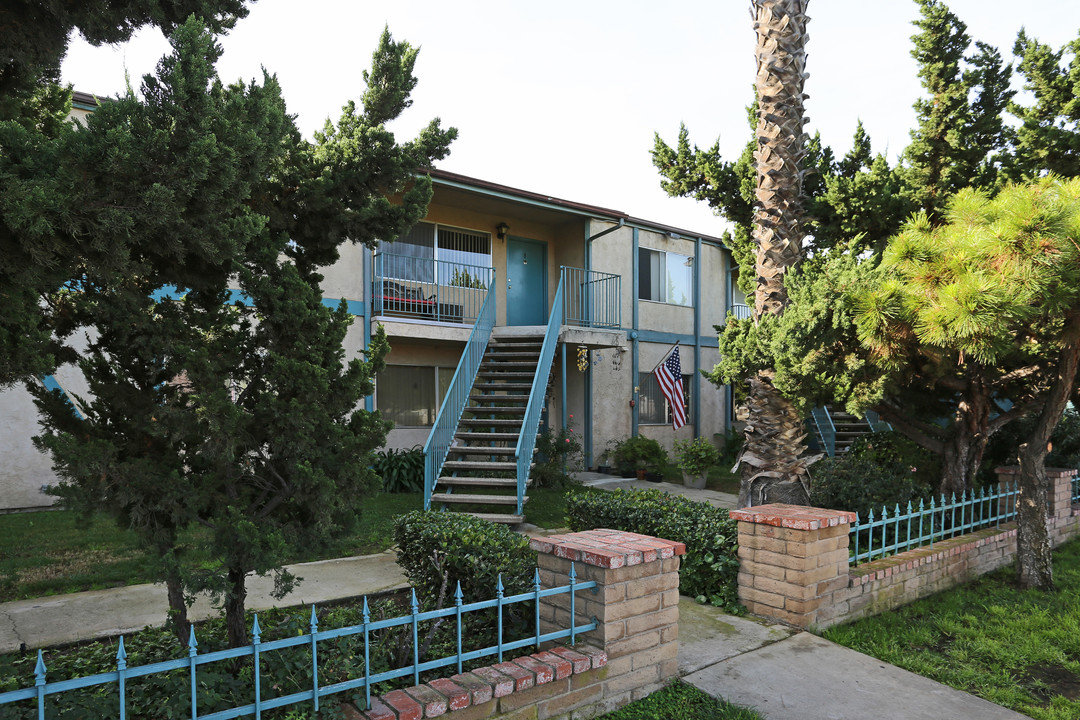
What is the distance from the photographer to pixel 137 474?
9.44 ft

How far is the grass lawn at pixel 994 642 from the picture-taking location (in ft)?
12.0

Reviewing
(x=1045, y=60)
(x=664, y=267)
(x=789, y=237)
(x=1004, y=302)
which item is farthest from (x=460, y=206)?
(x=1004, y=302)

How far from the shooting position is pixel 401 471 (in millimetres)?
10867

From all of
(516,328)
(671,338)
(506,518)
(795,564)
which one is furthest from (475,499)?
(671,338)

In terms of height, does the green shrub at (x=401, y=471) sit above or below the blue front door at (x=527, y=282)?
below

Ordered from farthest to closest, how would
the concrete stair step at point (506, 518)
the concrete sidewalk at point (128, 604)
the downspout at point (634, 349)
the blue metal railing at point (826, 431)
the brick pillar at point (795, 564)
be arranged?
the downspout at point (634, 349) < the blue metal railing at point (826, 431) < the concrete stair step at point (506, 518) < the brick pillar at point (795, 564) < the concrete sidewalk at point (128, 604)

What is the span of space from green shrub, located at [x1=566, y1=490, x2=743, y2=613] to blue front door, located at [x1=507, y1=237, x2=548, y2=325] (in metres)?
8.81

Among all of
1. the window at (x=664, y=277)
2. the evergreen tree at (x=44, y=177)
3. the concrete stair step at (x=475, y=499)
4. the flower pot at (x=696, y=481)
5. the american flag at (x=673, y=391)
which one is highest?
the window at (x=664, y=277)

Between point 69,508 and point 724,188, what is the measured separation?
6998 mm

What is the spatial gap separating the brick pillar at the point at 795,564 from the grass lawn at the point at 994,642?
221mm

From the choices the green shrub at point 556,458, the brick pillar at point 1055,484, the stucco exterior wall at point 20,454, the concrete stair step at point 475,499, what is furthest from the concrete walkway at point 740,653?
the green shrub at point 556,458

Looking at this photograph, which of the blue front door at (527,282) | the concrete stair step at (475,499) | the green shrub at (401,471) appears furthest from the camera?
the blue front door at (527,282)

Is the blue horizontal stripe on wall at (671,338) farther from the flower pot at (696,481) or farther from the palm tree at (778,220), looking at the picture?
the palm tree at (778,220)

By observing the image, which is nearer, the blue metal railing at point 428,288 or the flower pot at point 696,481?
the blue metal railing at point 428,288
